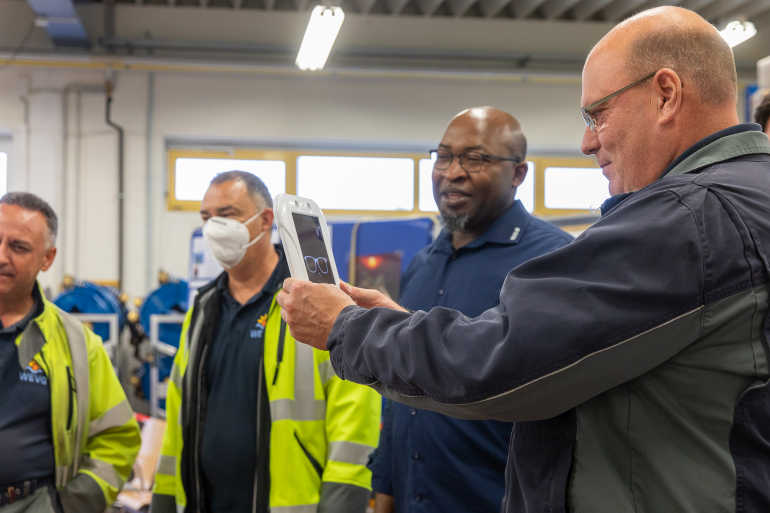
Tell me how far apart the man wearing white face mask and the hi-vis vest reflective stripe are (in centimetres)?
18

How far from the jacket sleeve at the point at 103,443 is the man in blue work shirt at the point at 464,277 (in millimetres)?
946

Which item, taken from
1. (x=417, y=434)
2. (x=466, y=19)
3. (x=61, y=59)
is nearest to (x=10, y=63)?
(x=61, y=59)

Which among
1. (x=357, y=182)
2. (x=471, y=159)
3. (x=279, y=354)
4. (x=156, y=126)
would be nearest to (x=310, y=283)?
(x=279, y=354)

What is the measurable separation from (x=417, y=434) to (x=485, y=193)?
883 millimetres

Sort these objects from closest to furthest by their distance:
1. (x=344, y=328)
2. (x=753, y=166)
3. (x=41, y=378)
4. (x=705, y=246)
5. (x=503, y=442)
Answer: (x=705, y=246) < (x=753, y=166) < (x=344, y=328) < (x=503, y=442) < (x=41, y=378)

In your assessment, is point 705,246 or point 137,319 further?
point 137,319

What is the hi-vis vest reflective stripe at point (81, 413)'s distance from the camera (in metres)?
2.54

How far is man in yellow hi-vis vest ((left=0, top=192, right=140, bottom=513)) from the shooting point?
2.46 meters

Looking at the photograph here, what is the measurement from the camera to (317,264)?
169 cm

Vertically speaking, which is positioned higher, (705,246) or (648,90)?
(648,90)

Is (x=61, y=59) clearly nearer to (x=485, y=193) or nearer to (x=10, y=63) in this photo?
(x=10, y=63)

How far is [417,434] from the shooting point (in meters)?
2.35

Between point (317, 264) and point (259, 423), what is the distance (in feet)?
3.28

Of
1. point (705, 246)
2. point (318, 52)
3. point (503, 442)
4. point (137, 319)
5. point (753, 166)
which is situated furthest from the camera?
point (318, 52)
